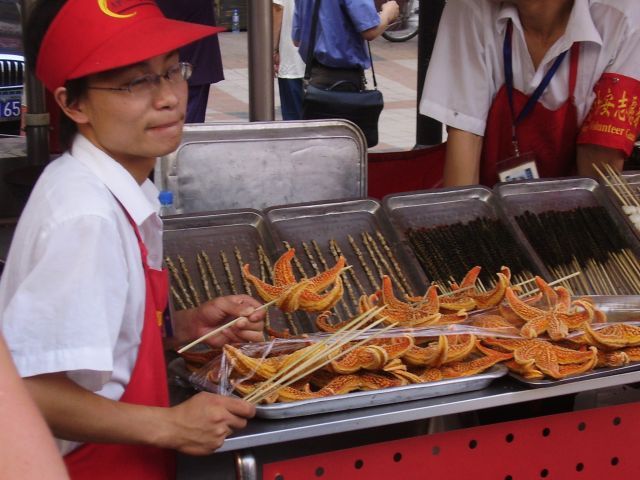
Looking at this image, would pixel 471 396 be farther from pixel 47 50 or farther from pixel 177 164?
pixel 177 164

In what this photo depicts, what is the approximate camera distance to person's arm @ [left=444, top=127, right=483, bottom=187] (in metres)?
3.49

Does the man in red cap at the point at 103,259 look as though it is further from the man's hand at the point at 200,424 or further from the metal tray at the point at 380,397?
the metal tray at the point at 380,397

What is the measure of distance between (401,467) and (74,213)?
1012 mm

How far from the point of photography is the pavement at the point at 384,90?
31.7 feet

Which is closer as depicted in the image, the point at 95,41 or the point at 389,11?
the point at 95,41

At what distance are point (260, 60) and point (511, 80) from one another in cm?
103

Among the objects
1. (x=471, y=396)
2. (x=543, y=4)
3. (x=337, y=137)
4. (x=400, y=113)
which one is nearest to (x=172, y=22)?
(x=471, y=396)

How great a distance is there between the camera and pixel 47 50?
1.79m

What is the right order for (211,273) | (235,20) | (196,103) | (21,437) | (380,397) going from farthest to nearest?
(235,20)
(196,103)
(211,273)
(380,397)
(21,437)

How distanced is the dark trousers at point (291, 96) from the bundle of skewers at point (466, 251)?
4.48 m

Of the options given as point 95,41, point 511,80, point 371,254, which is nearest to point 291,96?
point 511,80

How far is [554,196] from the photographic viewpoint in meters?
3.28

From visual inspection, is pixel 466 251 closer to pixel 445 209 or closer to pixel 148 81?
pixel 445 209

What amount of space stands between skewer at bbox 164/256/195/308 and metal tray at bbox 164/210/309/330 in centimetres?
2
